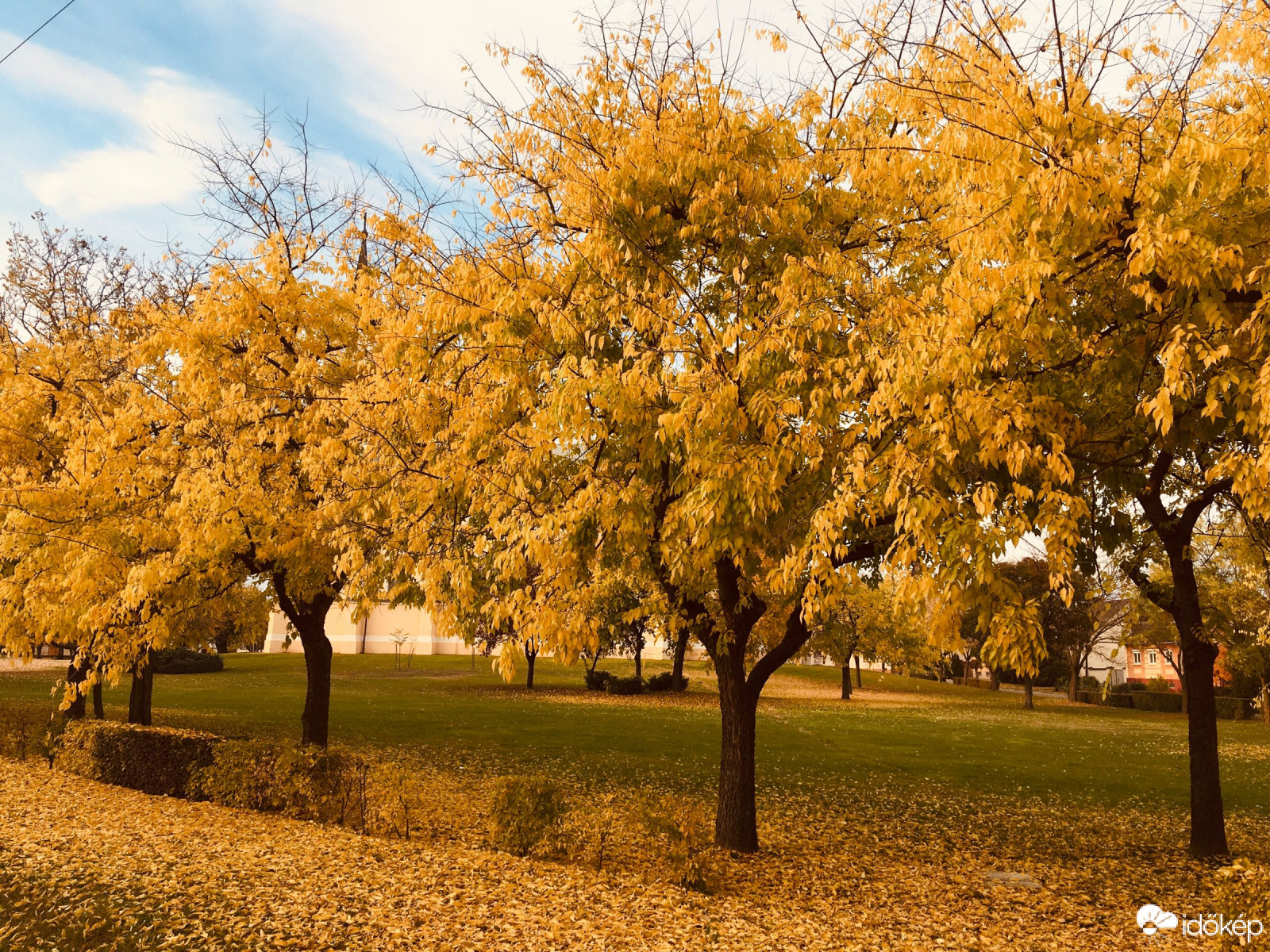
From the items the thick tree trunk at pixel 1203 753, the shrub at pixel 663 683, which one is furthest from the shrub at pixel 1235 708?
the thick tree trunk at pixel 1203 753

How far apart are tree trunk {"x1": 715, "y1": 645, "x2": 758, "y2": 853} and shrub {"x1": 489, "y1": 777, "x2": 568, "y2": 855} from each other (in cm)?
229

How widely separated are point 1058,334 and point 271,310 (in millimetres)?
11259

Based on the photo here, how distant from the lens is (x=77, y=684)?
13.6 meters

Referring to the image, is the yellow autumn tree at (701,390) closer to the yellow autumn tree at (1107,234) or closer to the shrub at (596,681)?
the yellow autumn tree at (1107,234)

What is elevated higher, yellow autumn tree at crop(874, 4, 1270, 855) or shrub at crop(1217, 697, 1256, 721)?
yellow autumn tree at crop(874, 4, 1270, 855)

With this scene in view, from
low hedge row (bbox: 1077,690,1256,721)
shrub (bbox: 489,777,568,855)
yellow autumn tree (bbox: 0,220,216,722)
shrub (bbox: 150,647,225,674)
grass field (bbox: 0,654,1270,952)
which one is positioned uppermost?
yellow autumn tree (bbox: 0,220,216,722)

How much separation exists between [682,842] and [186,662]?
51.4 m

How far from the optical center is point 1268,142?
5473 millimetres

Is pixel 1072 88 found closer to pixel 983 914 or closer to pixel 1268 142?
pixel 1268 142

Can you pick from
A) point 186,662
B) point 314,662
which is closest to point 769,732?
point 314,662

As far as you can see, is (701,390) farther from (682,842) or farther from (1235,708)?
(1235,708)

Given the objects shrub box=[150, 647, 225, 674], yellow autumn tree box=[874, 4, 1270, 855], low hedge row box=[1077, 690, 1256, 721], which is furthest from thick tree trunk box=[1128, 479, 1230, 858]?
shrub box=[150, 647, 225, 674]

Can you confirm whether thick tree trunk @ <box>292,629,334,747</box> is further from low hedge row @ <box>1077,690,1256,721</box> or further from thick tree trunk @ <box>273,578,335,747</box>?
low hedge row @ <box>1077,690,1256,721</box>

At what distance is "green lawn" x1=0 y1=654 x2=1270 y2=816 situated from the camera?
18.7 meters
